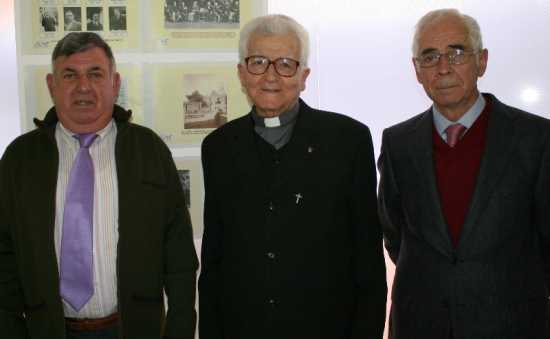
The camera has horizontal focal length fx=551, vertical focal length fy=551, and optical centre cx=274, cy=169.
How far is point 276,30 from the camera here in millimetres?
1940

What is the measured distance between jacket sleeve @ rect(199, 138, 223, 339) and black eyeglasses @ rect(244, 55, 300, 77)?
39cm

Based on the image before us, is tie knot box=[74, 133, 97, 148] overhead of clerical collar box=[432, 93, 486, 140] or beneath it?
beneath

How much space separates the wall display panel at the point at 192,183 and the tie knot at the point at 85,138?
66 cm

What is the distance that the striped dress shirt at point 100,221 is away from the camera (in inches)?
81.7

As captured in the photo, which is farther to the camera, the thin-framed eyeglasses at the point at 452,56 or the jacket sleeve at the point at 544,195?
the thin-framed eyeglasses at the point at 452,56

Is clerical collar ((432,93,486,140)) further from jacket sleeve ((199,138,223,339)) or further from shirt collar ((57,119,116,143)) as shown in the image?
shirt collar ((57,119,116,143))

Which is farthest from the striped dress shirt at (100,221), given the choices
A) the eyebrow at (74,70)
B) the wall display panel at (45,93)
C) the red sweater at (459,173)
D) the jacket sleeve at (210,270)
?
the red sweater at (459,173)

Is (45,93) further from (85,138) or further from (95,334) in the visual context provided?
(95,334)

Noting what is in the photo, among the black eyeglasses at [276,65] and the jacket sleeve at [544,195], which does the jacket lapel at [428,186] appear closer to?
the jacket sleeve at [544,195]

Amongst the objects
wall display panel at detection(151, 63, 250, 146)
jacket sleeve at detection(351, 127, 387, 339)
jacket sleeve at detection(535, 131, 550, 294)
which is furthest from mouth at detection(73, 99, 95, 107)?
jacket sleeve at detection(535, 131, 550, 294)

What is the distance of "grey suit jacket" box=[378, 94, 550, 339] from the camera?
1.93m

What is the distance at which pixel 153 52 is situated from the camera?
271cm

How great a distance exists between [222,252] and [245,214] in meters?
0.20

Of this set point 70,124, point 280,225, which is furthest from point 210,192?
point 70,124
